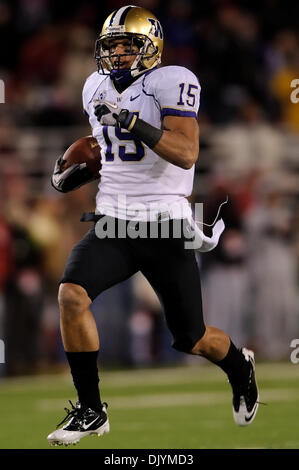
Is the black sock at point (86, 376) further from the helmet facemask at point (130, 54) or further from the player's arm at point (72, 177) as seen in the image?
the helmet facemask at point (130, 54)

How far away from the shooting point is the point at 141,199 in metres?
4.68

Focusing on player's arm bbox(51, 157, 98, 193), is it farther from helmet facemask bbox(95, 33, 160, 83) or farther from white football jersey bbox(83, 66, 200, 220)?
helmet facemask bbox(95, 33, 160, 83)

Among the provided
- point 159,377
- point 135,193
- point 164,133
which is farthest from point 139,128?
point 159,377

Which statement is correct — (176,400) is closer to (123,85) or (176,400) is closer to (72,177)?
(72,177)

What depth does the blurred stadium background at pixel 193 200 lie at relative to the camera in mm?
8523

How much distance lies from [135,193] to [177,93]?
46 centimetres

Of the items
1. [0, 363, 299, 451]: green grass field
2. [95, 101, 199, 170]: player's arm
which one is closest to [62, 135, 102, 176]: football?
[95, 101, 199, 170]: player's arm

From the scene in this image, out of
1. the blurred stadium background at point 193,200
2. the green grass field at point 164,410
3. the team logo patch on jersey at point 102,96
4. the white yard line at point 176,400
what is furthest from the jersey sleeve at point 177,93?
the blurred stadium background at point 193,200

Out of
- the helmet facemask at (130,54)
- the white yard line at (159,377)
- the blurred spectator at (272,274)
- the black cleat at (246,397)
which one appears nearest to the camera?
the helmet facemask at (130,54)

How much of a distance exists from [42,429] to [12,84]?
5122 mm

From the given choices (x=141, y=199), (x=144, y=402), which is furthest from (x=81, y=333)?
(x=144, y=402)

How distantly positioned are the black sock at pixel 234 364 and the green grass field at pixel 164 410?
0.33 metres

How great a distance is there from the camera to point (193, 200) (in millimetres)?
8922

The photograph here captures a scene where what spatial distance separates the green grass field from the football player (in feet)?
2.31
